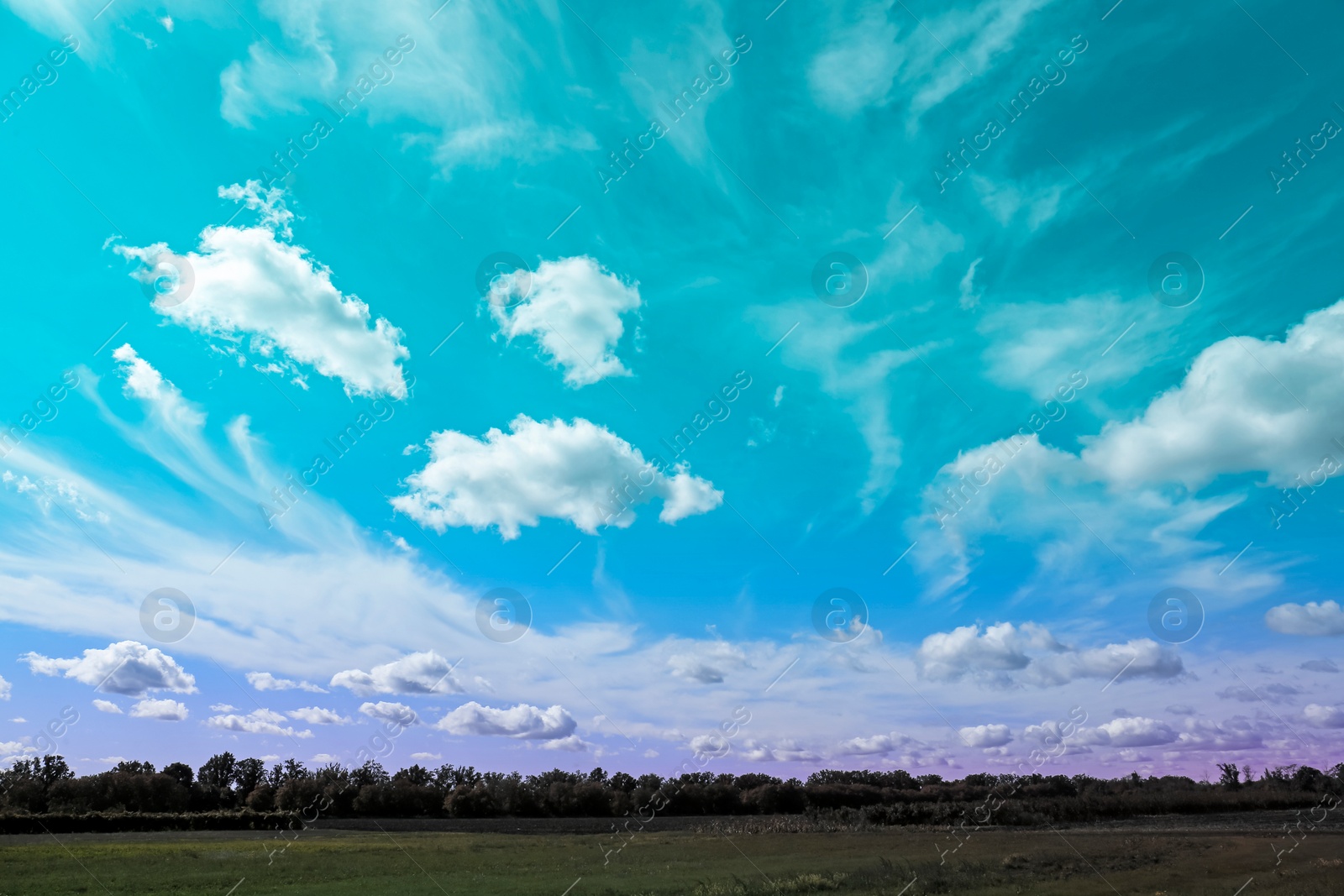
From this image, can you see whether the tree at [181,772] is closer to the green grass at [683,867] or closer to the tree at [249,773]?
the tree at [249,773]

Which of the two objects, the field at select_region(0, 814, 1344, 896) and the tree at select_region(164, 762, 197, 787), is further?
the tree at select_region(164, 762, 197, 787)

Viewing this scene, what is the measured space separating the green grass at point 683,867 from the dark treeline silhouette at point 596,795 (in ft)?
118

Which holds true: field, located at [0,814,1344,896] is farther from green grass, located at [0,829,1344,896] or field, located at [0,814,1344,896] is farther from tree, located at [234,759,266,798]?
tree, located at [234,759,266,798]

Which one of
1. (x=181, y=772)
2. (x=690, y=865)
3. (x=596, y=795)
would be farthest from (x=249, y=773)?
(x=690, y=865)

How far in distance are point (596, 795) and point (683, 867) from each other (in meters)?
73.9

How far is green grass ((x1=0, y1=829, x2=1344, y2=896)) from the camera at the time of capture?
35.0 metres

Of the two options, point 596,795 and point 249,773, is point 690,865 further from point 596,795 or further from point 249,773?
point 249,773

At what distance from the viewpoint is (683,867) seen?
151 ft

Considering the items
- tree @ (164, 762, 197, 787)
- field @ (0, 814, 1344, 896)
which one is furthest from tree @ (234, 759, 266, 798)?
field @ (0, 814, 1344, 896)

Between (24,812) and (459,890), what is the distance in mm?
67461

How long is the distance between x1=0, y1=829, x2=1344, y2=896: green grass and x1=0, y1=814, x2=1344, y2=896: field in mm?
143

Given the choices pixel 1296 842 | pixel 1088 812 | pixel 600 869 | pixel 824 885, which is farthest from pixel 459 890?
pixel 1088 812

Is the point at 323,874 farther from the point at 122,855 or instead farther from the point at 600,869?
the point at 122,855

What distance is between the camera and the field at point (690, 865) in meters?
35.1
